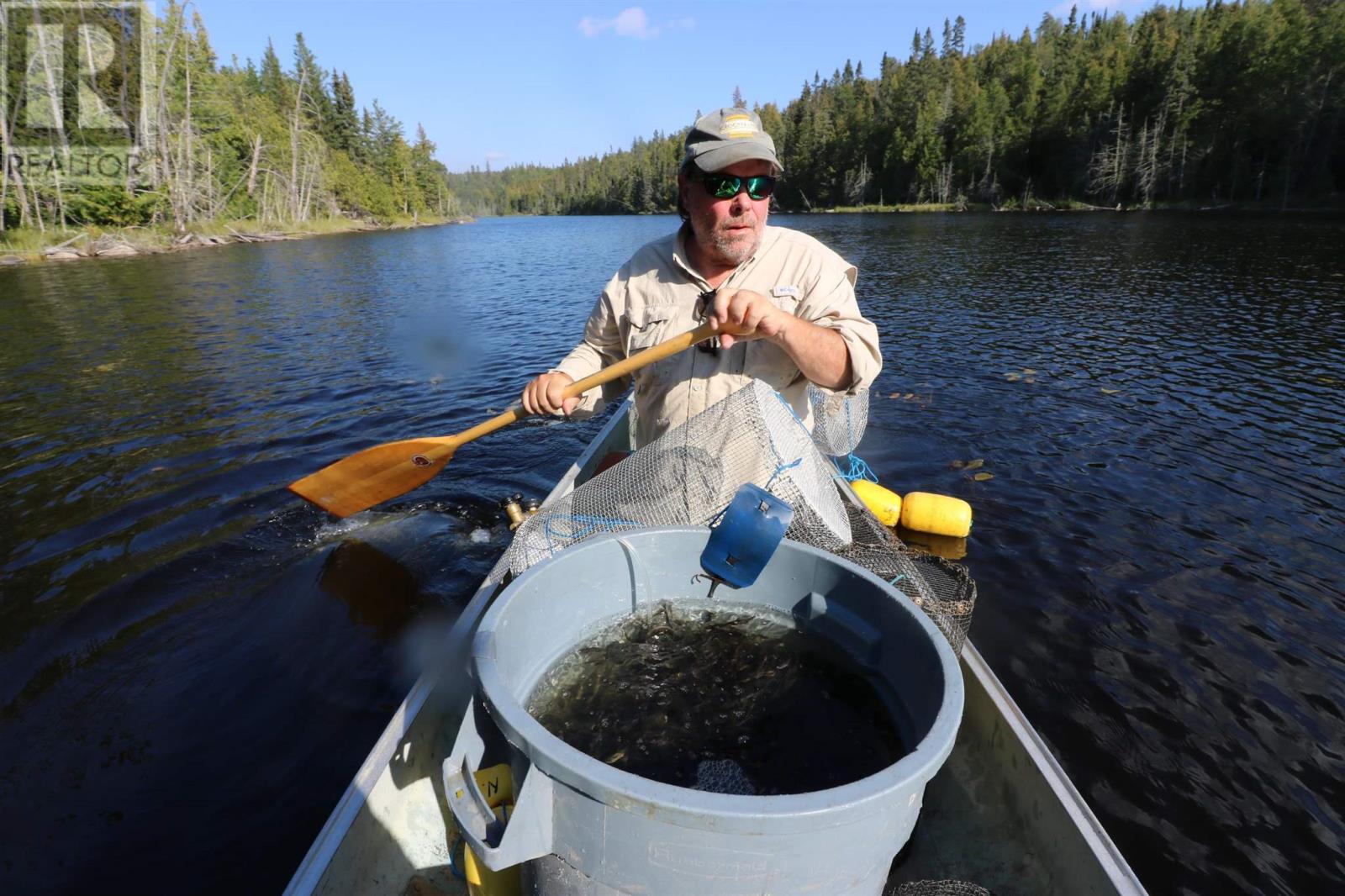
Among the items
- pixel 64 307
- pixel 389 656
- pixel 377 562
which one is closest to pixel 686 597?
pixel 389 656

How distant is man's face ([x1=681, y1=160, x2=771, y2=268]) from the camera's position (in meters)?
3.09

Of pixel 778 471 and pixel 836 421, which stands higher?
pixel 778 471

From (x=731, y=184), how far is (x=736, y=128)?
0.87 feet

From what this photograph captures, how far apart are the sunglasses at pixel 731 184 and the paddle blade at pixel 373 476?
297 cm

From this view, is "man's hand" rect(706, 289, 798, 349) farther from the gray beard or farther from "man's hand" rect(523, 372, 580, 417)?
"man's hand" rect(523, 372, 580, 417)

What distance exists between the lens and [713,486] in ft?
9.51

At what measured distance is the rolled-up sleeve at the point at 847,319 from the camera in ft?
9.88

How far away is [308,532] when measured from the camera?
693cm

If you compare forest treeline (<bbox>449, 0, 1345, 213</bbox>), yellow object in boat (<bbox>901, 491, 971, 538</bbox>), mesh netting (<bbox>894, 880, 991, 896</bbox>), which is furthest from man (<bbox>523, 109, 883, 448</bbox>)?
forest treeline (<bbox>449, 0, 1345, 213</bbox>)

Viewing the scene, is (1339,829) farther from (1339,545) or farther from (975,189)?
(975,189)

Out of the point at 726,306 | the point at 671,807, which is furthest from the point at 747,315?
the point at 671,807

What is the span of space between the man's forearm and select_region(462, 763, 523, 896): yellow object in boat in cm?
197

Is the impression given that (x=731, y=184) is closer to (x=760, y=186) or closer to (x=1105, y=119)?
(x=760, y=186)

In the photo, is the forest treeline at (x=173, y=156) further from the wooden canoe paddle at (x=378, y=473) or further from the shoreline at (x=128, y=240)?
the wooden canoe paddle at (x=378, y=473)
